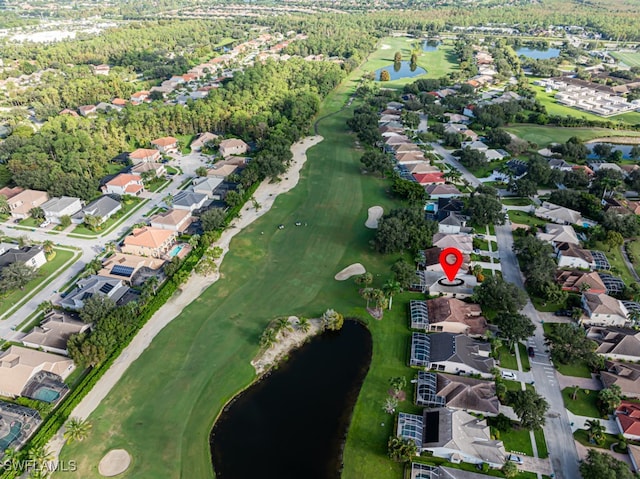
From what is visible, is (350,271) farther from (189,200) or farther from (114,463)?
(114,463)

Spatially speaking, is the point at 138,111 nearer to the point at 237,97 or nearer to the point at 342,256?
the point at 237,97

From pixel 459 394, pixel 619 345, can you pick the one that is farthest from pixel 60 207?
pixel 619 345

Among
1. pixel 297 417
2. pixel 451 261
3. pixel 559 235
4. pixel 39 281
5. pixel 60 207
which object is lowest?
pixel 297 417

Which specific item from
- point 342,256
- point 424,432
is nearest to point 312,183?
point 342,256

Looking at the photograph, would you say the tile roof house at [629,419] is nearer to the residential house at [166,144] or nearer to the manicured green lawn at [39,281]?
the manicured green lawn at [39,281]

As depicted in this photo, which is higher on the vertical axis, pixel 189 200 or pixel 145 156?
pixel 189 200

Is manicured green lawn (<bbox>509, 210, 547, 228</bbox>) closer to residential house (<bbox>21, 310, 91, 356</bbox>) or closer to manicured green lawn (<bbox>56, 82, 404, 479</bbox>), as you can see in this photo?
manicured green lawn (<bbox>56, 82, 404, 479</bbox>)
